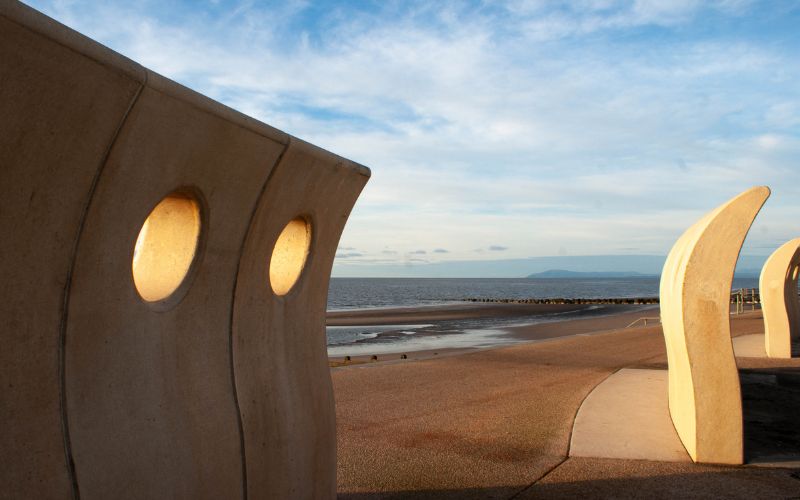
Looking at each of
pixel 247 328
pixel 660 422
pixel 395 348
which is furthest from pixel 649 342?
pixel 247 328

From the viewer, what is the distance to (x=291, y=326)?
15.8 ft

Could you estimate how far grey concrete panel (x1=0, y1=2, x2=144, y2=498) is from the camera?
2.52 metres

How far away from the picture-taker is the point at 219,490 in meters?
3.86

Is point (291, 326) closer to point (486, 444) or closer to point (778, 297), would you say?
point (486, 444)

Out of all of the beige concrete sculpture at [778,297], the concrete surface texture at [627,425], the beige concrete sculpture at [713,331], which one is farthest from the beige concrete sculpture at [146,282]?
the beige concrete sculpture at [778,297]

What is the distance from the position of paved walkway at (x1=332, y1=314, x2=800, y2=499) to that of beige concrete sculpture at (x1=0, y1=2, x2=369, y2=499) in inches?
68.2

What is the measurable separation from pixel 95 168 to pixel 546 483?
464 cm

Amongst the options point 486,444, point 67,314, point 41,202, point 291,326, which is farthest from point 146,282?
point 486,444

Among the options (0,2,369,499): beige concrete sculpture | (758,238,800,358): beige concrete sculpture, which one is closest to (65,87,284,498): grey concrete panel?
(0,2,369,499): beige concrete sculpture

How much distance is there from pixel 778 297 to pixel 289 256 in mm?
13745

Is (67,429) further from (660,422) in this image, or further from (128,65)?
(660,422)

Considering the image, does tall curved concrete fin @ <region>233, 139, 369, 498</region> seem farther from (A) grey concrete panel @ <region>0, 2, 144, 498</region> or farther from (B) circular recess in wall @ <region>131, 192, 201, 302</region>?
(A) grey concrete panel @ <region>0, 2, 144, 498</region>

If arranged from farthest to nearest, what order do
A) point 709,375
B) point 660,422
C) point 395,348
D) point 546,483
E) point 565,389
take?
point 395,348 → point 565,389 → point 660,422 → point 709,375 → point 546,483

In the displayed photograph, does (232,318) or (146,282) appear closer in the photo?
(146,282)
